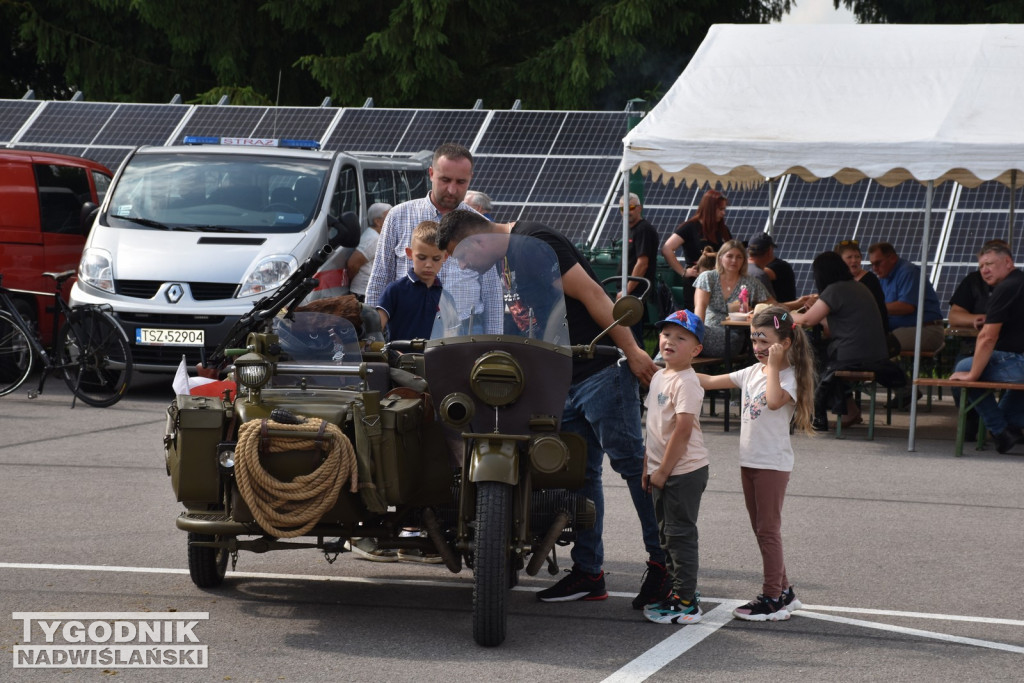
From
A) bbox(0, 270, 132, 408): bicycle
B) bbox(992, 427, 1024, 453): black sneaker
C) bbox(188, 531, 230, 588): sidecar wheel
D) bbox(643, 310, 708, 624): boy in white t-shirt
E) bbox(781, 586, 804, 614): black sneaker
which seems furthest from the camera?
bbox(0, 270, 132, 408): bicycle

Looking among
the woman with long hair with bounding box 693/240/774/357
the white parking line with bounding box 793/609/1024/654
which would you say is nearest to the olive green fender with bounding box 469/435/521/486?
the white parking line with bounding box 793/609/1024/654

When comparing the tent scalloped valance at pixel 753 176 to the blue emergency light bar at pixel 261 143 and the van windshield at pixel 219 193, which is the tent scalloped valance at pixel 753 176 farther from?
the blue emergency light bar at pixel 261 143

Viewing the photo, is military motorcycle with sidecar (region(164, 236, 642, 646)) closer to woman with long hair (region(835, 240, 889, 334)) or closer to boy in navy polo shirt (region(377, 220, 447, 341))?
boy in navy polo shirt (region(377, 220, 447, 341))

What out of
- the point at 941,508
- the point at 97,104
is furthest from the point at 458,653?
the point at 97,104

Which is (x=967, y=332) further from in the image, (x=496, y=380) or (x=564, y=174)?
(x=496, y=380)

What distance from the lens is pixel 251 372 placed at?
6066mm

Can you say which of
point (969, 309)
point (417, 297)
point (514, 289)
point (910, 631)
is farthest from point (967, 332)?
point (514, 289)

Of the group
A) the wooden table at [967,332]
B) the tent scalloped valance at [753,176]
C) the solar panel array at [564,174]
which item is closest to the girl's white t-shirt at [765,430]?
the tent scalloped valance at [753,176]

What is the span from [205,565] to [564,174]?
12.6 m

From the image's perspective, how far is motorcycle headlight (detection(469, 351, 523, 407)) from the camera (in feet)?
18.8

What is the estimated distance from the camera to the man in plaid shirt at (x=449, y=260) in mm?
5938

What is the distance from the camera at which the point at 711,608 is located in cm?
650

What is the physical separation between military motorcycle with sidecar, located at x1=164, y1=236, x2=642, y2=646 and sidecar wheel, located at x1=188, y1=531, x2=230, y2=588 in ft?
0.98

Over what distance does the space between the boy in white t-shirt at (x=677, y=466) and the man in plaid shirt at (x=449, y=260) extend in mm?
821
